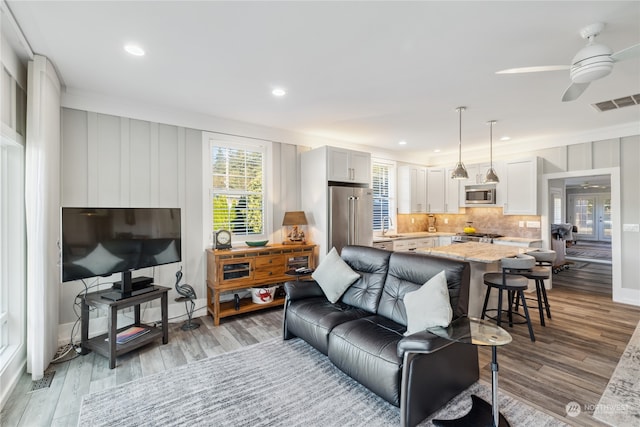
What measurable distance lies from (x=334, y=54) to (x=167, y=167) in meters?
2.59

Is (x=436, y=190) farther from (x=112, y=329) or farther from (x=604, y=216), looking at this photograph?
(x=604, y=216)

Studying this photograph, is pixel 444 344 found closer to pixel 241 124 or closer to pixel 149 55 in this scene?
pixel 149 55

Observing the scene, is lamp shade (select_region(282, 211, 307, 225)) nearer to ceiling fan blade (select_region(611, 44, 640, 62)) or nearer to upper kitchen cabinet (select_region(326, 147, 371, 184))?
upper kitchen cabinet (select_region(326, 147, 371, 184))

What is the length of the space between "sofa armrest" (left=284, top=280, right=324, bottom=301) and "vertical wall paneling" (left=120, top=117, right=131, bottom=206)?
222cm

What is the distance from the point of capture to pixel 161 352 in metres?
2.96

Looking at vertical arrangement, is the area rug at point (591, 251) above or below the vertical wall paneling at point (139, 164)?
below

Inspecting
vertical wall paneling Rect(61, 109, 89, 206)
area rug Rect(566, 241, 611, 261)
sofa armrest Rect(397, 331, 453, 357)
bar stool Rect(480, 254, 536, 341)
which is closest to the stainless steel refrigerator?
bar stool Rect(480, 254, 536, 341)

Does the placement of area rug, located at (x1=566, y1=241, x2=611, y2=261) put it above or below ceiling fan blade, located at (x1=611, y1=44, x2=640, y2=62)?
below

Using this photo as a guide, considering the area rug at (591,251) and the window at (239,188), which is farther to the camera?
the area rug at (591,251)

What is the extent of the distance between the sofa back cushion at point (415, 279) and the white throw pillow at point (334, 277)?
1.31 feet

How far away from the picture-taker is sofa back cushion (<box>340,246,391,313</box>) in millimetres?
2857

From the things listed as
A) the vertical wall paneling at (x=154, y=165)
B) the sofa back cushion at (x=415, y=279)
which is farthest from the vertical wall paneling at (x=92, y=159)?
the sofa back cushion at (x=415, y=279)

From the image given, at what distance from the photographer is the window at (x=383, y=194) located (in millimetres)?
6164

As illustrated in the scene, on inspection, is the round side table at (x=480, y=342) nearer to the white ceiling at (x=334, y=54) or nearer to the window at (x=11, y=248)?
the white ceiling at (x=334, y=54)
